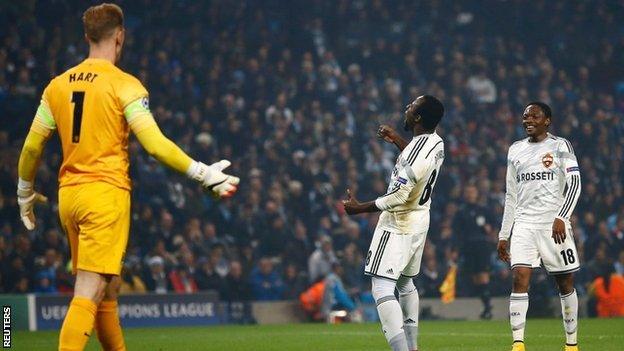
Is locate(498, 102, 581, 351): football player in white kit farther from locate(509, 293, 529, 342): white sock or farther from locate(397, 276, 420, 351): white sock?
locate(397, 276, 420, 351): white sock

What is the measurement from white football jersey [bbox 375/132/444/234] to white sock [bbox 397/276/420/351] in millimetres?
551

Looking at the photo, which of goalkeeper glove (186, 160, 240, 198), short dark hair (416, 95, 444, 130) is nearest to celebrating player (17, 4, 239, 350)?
goalkeeper glove (186, 160, 240, 198)

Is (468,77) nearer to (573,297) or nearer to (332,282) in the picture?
(332,282)

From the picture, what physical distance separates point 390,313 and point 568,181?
2.79 m

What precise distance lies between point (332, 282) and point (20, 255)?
5212mm

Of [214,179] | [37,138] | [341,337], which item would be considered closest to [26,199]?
[37,138]

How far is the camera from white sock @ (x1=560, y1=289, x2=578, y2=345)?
10.1m

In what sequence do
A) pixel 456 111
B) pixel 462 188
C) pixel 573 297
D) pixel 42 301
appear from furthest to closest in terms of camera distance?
1. pixel 456 111
2. pixel 462 188
3. pixel 42 301
4. pixel 573 297

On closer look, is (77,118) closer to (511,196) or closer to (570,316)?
(511,196)

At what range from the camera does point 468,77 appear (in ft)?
86.5

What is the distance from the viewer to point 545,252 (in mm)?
10320

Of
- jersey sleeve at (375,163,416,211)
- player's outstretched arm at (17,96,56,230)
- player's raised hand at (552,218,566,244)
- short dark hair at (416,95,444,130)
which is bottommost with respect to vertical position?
player's raised hand at (552,218,566,244)

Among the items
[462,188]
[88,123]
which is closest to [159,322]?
[462,188]

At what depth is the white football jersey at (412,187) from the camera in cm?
830
